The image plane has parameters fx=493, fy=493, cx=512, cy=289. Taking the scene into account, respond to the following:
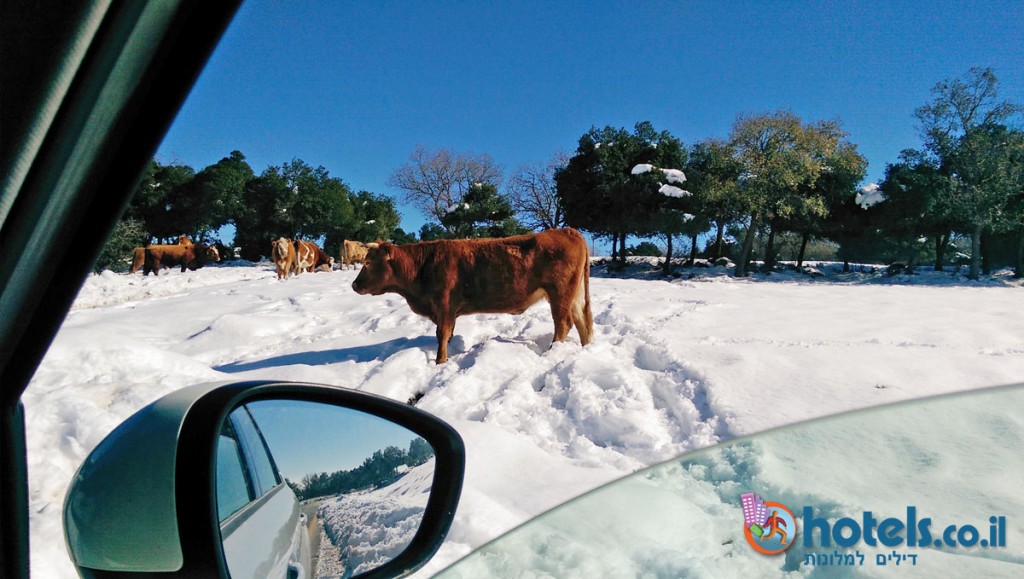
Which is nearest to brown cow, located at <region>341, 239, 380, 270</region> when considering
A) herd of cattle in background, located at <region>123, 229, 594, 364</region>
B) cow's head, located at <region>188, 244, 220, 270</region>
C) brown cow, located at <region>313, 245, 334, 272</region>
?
brown cow, located at <region>313, 245, 334, 272</region>

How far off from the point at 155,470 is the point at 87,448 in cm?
151

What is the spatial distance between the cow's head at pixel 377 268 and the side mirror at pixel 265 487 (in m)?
3.15

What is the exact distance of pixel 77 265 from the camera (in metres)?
0.43

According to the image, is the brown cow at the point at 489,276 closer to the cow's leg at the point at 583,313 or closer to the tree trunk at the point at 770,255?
the cow's leg at the point at 583,313

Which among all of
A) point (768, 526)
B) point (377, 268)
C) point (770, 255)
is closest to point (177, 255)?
point (377, 268)

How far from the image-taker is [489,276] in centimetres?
397

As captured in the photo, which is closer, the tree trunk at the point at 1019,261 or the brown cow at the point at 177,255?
the brown cow at the point at 177,255

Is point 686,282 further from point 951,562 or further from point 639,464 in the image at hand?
point 951,562

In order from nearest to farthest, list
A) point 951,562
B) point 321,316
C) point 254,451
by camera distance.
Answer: point 951,562 < point 254,451 < point 321,316

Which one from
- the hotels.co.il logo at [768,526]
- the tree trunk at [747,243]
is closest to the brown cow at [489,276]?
the hotels.co.il logo at [768,526]

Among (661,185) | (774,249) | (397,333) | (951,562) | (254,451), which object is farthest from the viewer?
(774,249)

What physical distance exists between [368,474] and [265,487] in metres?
0.15

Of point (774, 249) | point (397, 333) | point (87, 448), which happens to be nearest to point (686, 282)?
point (774, 249)

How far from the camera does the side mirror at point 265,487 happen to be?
0.36 meters
